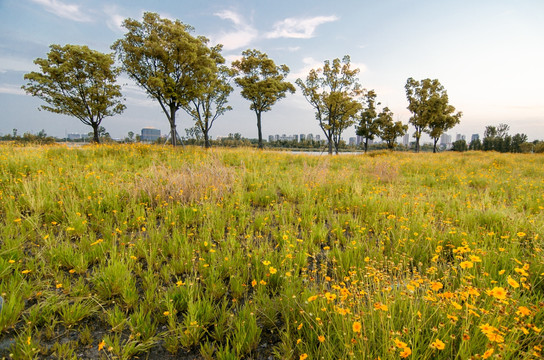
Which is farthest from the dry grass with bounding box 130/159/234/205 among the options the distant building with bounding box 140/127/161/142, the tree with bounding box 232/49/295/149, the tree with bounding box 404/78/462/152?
the tree with bounding box 404/78/462/152

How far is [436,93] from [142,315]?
45.4 m

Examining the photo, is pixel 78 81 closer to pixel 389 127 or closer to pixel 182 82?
pixel 182 82

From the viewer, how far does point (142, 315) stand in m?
1.90

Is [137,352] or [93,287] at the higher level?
[93,287]

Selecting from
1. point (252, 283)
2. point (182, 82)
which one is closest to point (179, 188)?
point (252, 283)

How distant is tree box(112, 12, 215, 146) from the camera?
19641 millimetres

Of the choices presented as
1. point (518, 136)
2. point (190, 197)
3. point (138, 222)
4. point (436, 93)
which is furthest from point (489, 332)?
point (518, 136)

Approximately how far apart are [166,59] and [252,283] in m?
23.7

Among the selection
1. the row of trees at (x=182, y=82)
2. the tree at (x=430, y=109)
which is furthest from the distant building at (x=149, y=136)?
the tree at (x=430, y=109)

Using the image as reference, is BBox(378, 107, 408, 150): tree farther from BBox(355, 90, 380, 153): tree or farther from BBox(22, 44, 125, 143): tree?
BBox(22, 44, 125, 143): tree

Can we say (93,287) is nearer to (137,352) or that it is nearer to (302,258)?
(137,352)

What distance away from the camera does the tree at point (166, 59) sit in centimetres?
1964

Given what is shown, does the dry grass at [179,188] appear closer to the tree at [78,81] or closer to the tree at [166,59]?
the tree at [166,59]

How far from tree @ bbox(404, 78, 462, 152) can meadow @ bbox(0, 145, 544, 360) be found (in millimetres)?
37707
